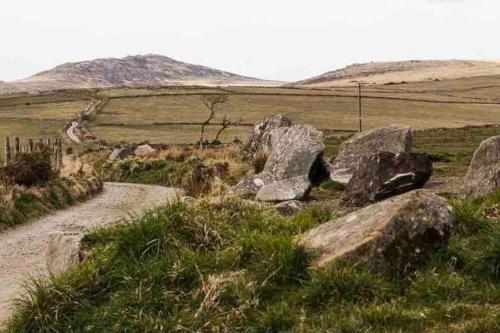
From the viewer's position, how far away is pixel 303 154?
2397 cm

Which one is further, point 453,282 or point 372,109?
point 372,109

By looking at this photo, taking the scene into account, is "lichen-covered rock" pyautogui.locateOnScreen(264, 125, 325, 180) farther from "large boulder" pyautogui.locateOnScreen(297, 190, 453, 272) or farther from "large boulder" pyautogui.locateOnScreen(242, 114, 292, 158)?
"large boulder" pyautogui.locateOnScreen(297, 190, 453, 272)

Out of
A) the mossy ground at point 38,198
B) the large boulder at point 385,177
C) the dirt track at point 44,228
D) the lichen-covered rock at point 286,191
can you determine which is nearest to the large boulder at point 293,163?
the lichen-covered rock at point 286,191

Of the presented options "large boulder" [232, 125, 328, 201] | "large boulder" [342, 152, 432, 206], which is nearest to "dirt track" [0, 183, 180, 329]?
"large boulder" [232, 125, 328, 201]

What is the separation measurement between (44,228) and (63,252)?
42.0 ft

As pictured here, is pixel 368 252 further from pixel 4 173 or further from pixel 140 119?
pixel 140 119

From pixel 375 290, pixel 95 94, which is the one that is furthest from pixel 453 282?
pixel 95 94

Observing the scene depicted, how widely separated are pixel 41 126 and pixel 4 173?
5839 centimetres

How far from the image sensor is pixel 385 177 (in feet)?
56.9

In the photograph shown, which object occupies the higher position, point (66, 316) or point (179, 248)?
point (179, 248)

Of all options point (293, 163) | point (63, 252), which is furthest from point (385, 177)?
point (63, 252)

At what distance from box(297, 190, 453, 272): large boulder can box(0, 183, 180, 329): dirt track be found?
8.83 ft

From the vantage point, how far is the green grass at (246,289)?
25.0 ft

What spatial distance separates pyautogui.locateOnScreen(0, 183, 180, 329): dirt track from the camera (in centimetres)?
1352
